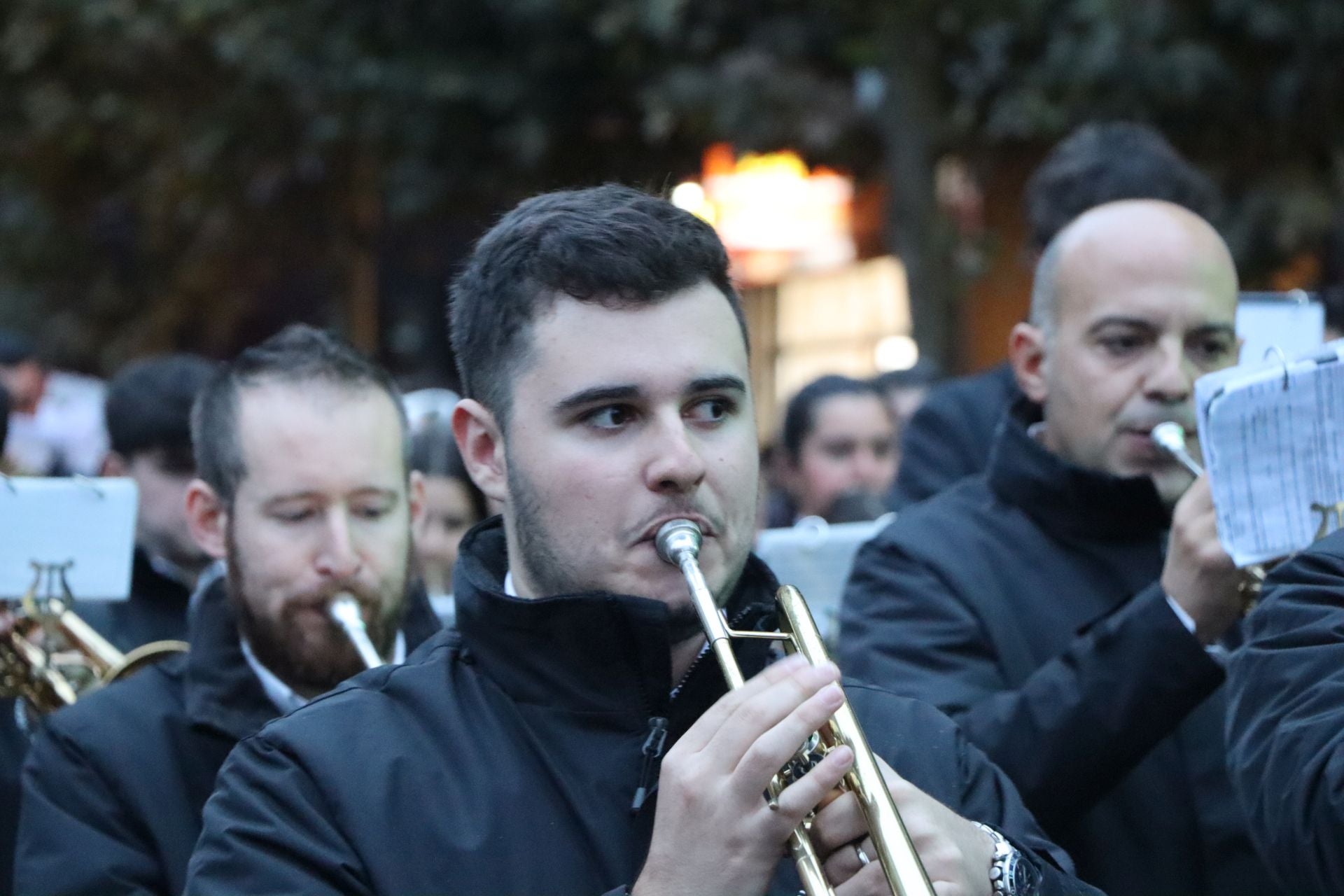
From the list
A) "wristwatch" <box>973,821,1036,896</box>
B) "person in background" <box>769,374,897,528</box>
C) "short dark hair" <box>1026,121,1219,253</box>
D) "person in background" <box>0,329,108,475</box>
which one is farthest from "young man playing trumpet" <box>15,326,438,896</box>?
"person in background" <box>0,329,108,475</box>

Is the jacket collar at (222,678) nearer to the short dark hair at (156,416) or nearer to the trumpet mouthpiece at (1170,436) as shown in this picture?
the trumpet mouthpiece at (1170,436)

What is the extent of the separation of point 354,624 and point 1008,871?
1.62 meters

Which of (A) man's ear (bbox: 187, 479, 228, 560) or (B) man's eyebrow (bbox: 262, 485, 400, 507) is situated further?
(A) man's ear (bbox: 187, 479, 228, 560)

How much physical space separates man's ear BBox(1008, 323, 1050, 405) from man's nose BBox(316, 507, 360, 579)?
1.38m

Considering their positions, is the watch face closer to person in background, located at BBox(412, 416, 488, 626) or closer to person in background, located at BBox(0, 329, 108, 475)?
person in background, located at BBox(412, 416, 488, 626)

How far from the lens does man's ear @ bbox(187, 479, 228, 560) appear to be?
13.1 ft

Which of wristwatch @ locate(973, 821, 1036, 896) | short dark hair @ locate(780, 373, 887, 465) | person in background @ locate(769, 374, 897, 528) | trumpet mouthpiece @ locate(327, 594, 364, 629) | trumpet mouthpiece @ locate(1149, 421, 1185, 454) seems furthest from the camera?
short dark hair @ locate(780, 373, 887, 465)

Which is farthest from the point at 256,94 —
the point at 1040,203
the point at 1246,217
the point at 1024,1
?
the point at 1040,203

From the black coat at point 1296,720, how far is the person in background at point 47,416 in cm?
728

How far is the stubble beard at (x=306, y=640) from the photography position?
146 inches

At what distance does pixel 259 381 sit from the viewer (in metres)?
3.96

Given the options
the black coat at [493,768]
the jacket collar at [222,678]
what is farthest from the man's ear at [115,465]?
the black coat at [493,768]

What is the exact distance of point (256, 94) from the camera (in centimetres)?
1299

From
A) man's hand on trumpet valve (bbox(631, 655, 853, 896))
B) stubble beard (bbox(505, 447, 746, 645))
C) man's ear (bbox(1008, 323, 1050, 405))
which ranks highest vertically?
man's ear (bbox(1008, 323, 1050, 405))
